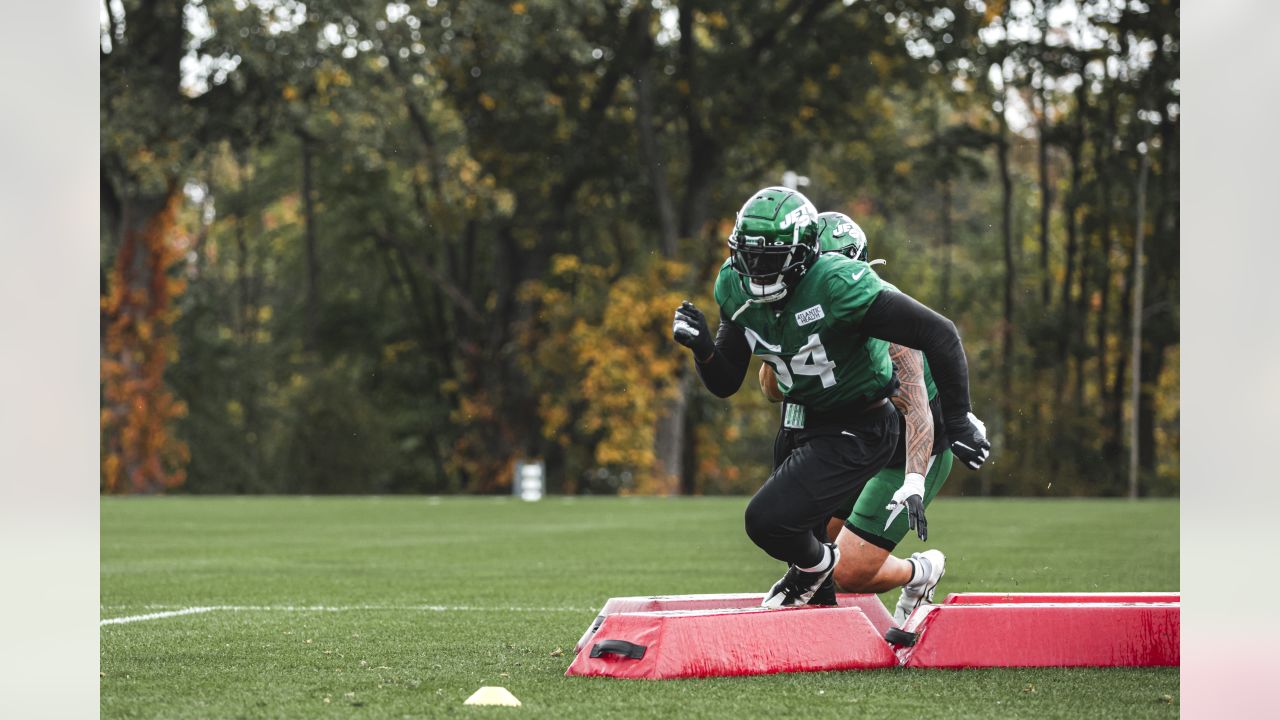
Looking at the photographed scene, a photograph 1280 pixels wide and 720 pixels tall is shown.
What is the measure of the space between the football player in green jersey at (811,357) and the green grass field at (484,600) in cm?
85

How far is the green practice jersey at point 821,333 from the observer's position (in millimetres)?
6703

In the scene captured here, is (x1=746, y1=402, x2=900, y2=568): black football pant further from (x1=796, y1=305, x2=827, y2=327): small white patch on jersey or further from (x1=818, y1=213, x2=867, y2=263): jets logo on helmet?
(x1=818, y1=213, x2=867, y2=263): jets logo on helmet

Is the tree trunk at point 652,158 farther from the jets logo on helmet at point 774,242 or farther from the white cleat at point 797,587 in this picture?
the jets logo on helmet at point 774,242

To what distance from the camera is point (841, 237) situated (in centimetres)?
765

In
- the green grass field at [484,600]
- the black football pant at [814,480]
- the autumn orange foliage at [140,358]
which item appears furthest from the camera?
the autumn orange foliage at [140,358]

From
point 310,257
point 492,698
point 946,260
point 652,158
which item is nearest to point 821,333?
point 492,698

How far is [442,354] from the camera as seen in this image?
4181cm

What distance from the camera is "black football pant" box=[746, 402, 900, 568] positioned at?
6.84 m

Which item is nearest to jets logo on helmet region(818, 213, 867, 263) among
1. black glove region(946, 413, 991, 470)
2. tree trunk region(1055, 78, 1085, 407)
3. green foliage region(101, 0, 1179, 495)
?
black glove region(946, 413, 991, 470)

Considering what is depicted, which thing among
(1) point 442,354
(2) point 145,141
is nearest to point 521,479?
(2) point 145,141

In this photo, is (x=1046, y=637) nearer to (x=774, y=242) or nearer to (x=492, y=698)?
(x=774, y=242)

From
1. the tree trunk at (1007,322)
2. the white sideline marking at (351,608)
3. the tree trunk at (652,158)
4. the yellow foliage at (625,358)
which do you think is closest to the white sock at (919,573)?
the white sideline marking at (351,608)

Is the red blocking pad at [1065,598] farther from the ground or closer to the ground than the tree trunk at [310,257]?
closer to the ground

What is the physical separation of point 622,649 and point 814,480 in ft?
4.07
